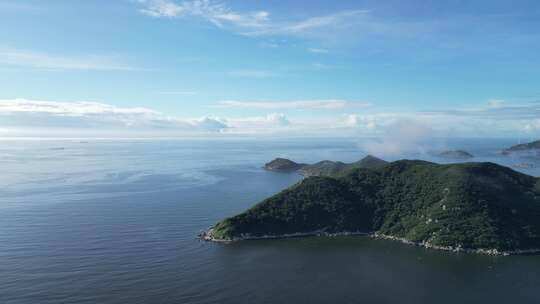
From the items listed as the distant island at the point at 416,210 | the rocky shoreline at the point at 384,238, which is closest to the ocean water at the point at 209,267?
the rocky shoreline at the point at 384,238

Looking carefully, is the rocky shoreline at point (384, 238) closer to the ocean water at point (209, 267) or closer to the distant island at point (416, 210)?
the distant island at point (416, 210)

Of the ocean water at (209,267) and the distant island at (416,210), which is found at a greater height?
the distant island at (416,210)

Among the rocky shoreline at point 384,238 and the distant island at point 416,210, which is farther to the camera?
the distant island at point 416,210

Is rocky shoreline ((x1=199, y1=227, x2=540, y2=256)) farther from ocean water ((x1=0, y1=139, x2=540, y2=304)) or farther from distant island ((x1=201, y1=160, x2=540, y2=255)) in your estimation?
ocean water ((x1=0, y1=139, x2=540, y2=304))

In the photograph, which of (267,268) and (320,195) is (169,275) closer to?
(267,268)

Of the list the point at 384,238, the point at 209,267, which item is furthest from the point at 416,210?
the point at 209,267

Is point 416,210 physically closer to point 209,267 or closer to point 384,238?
point 384,238

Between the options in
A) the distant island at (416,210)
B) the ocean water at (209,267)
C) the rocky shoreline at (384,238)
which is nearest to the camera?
the ocean water at (209,267)

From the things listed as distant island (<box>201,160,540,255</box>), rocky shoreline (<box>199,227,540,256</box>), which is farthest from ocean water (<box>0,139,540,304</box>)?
distant island (<box>201,160,540,255</box>)
